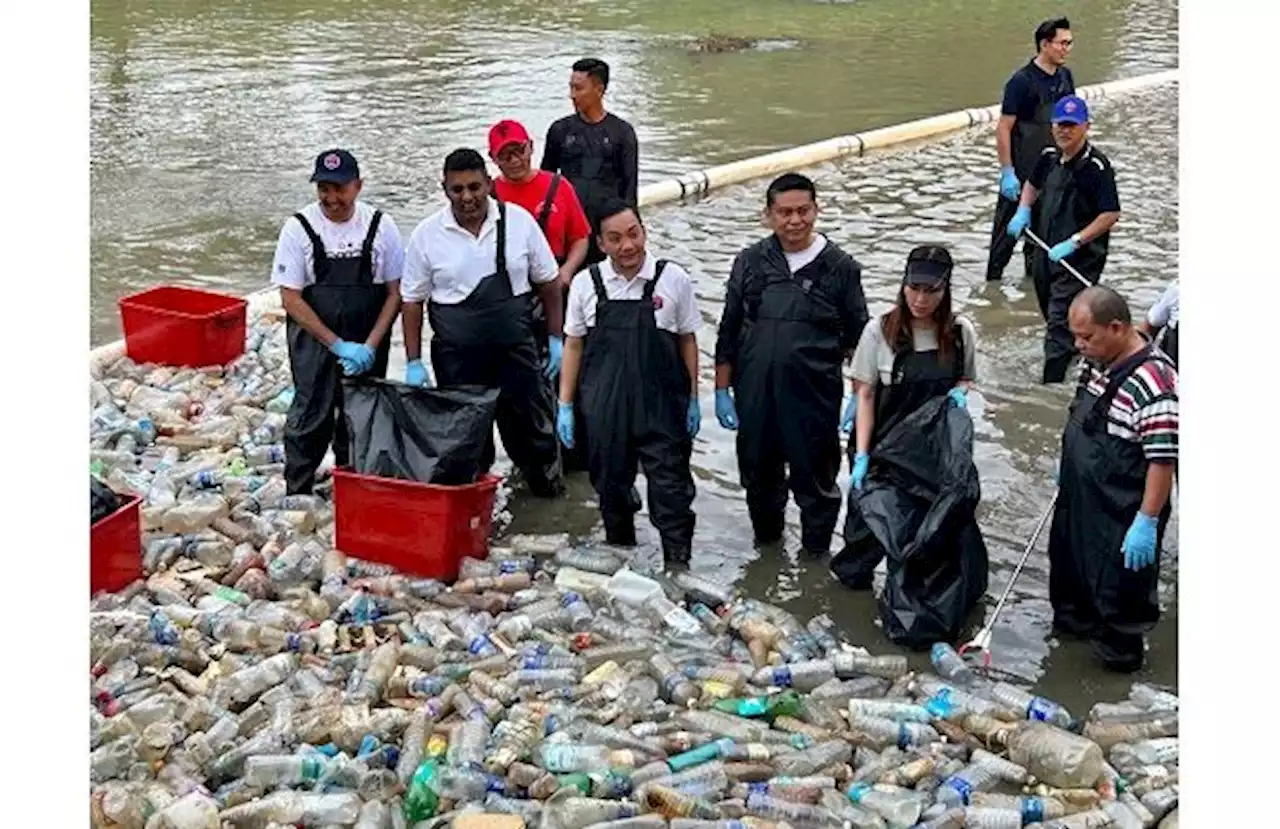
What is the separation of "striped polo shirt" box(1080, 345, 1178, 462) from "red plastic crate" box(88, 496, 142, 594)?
4.04 m

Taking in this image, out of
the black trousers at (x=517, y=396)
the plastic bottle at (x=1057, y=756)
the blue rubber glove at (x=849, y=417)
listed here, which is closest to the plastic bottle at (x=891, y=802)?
the plastic bottle at (x=1057, y=756)

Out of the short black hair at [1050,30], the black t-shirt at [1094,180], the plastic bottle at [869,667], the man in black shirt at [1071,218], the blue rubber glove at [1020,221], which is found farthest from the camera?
the short black hair at [1050,30]

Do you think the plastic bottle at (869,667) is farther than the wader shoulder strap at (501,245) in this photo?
No

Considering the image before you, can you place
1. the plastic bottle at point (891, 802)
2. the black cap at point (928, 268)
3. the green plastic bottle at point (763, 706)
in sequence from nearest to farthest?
the plastic bottle at point (891, 802) < the green plastic bottle at point (763, 706) < the black cap at point (928, 268)

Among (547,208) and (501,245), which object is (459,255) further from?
(547,208)

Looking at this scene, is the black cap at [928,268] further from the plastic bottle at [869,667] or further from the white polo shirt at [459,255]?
the white polo shirt at [459,255]

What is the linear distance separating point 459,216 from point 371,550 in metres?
1.57

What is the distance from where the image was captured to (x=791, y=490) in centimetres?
743

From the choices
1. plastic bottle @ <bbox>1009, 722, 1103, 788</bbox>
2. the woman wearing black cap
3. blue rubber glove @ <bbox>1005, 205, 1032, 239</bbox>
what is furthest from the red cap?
plastic bottle @ <bbox>1009, 722, 1103, 788</bbox>

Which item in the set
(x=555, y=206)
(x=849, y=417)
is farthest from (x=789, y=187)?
(x=555, y=206)

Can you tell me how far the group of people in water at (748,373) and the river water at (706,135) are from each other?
328 mm

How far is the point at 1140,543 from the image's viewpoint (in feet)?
19.4

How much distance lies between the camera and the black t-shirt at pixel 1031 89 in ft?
36.8

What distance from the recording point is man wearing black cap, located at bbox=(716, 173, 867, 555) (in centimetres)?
679
